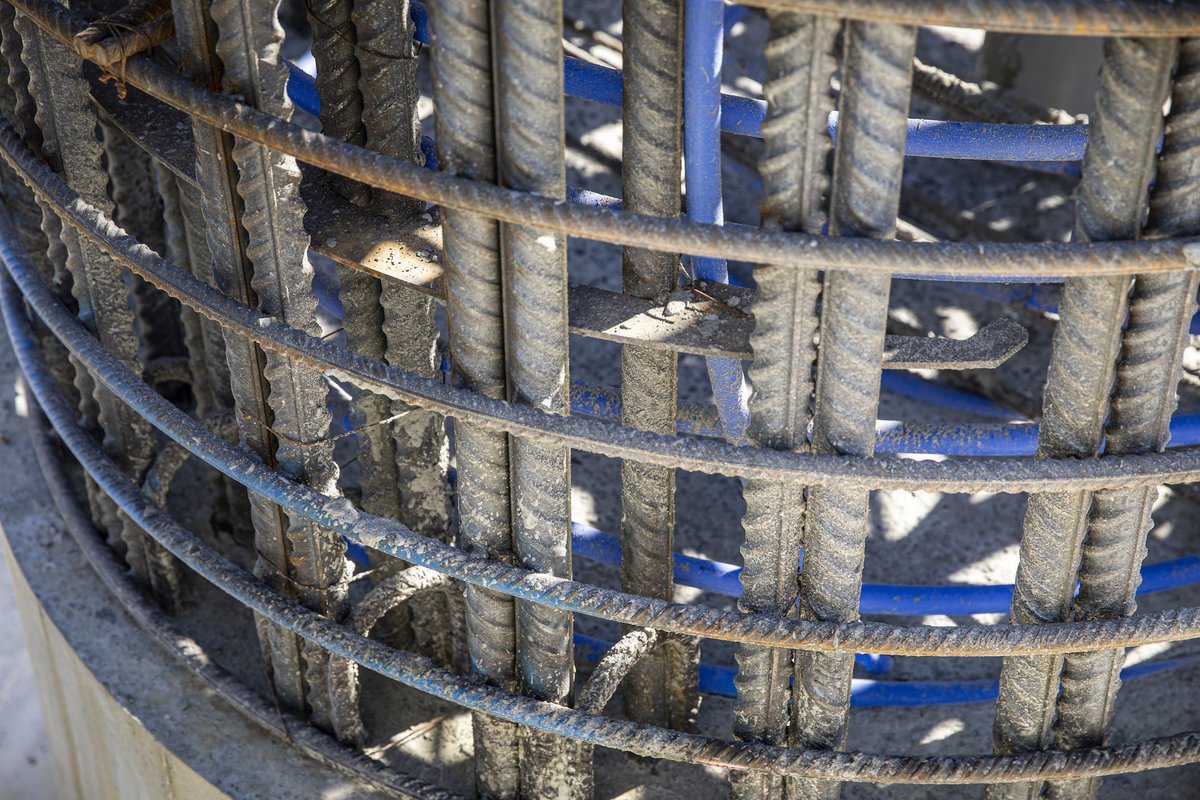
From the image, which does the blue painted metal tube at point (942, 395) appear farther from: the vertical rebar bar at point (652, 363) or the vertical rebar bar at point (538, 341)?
the vertical rebar bar at point (538, 341)

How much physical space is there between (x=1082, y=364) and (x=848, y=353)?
0.58 m

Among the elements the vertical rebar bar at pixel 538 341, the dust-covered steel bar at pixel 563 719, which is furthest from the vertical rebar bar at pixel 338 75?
the vertical rebar bar at pixel 538 341

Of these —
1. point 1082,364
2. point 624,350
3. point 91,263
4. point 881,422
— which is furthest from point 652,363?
point 91,263

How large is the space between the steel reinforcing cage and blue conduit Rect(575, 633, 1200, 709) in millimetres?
25

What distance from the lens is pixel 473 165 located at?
12.3ft

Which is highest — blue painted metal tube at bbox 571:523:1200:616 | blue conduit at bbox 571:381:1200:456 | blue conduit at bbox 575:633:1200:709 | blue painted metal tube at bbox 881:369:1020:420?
blue conduit at bbox 571:381:1200:456

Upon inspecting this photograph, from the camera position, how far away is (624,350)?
15.1 feet

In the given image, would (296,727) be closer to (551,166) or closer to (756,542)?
(756,542)

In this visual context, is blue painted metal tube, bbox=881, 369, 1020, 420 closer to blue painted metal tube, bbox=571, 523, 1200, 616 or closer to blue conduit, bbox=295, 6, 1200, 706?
blue conduit, bbox=295, 6, 1200, 706

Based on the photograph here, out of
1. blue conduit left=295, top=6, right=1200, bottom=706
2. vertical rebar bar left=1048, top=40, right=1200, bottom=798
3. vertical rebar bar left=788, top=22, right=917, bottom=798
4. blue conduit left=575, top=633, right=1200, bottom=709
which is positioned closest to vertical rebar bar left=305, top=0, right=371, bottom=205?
blue conduit left=295, top=6, right=1200, bottom=706

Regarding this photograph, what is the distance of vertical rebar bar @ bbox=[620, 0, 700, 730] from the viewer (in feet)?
12.7

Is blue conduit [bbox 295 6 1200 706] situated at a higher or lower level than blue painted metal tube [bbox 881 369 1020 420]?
higher

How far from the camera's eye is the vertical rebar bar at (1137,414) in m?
3.55

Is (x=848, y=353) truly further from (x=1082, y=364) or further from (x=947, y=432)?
(x=947, y=432)
